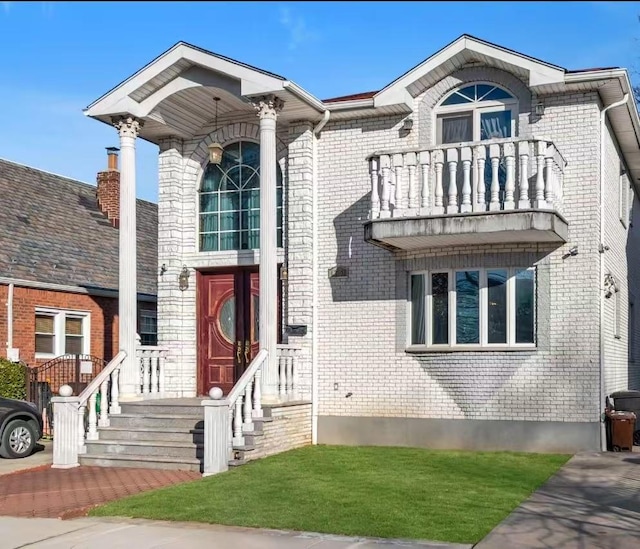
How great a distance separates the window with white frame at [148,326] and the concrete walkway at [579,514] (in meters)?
13.7

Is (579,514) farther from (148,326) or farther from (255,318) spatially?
(148,326)

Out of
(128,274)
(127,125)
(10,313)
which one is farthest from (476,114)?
(10,313)

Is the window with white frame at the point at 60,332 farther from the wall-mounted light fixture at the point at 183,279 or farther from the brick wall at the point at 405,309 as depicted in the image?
the brick wall at the point at 405,309

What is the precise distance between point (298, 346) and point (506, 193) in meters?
4.44

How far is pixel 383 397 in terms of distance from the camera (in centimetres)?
1463

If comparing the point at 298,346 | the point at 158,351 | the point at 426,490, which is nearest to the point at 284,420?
the point at 298,346

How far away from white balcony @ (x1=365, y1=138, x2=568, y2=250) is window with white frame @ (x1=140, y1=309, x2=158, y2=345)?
419 inches

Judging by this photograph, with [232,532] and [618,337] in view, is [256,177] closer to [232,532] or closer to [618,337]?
[618,337]

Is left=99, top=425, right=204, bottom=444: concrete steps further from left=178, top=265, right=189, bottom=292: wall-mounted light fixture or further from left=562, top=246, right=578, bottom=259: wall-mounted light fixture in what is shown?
left=562, top=246, right=578, bottom=259: wall-mounted light fixture

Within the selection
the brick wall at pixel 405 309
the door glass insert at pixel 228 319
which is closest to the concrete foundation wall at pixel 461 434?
the brick wall at pixel 405 309

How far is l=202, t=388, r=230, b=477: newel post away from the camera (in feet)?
39.0

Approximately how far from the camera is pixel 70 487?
11203 millimetres

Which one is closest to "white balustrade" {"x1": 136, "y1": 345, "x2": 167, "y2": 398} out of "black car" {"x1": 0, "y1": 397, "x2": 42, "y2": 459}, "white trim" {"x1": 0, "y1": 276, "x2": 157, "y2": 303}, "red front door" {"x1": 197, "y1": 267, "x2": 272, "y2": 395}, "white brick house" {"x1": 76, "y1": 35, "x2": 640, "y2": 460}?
"white brick house" {"x1": 76, "y1": 35, "x2": 640, "y2": 460}

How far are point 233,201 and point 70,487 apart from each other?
6.63m
